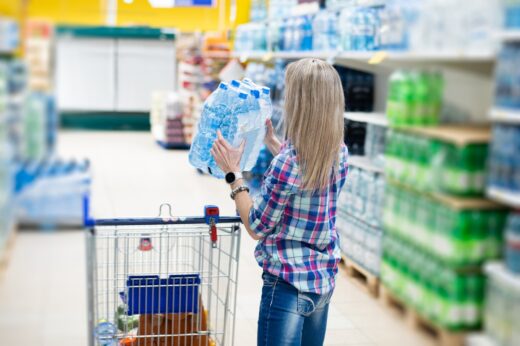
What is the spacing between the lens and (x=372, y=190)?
14.5 feet

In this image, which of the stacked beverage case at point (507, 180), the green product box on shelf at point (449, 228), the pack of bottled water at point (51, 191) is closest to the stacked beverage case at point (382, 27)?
the stacked beverage case at point (507, 180)

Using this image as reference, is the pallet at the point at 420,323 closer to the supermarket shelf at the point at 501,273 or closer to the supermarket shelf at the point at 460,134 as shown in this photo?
the supermarket shelf at the point at 501,273

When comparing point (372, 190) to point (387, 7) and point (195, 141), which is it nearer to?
point (387, 7)

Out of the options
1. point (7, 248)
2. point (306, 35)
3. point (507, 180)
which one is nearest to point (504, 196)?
point (507, 180)

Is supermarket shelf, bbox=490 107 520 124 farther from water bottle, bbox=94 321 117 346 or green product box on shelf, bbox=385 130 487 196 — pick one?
water bottle, bbox=94 321 117 346

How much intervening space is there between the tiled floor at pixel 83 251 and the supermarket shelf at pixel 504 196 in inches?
32.3

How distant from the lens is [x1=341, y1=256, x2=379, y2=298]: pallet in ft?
13.1

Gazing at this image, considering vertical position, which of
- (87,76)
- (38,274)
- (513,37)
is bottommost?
(38,274)

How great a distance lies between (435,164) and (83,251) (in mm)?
1479

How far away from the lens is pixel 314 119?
8.36 feet

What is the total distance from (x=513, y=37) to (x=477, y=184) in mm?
559

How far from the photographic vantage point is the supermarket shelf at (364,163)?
4139mm

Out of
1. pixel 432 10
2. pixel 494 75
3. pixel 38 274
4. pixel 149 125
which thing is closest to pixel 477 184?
pixel 494 75

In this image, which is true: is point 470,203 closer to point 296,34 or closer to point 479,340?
point 479,340
